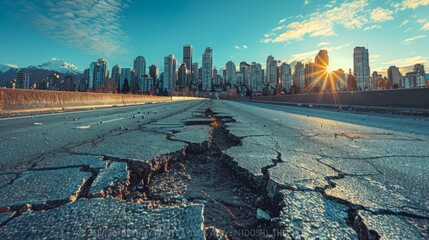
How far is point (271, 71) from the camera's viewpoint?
10988 cm

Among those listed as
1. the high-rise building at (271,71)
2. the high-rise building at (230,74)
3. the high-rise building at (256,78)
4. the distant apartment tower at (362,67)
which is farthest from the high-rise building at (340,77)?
the high-rise building at (230,74)

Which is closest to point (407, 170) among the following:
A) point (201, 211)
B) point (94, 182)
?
point (201, 211)

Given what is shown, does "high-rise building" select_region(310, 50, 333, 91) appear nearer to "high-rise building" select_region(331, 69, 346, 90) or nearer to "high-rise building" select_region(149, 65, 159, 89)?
"high-rise building" select_region(331, 69, 346, 90)

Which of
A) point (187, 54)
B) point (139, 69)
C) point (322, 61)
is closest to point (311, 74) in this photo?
point (322, 61)

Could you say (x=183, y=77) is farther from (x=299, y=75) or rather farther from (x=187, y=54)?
(x=299, y=75)

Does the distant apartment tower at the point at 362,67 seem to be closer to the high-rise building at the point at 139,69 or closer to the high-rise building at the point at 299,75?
the high-rise building at the point at 299,75

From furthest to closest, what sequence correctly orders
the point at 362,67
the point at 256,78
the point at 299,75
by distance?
1. the point at 256,78
2. the point at 299,75
3. the point at 362,67

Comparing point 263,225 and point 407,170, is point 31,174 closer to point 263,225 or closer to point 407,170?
point 263,225

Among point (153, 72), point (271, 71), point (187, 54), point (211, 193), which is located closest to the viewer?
→ point (211, 193)

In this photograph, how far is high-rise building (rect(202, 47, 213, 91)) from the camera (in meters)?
134

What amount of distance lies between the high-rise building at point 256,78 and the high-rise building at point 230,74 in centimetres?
1452

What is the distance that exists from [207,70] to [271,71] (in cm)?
4076

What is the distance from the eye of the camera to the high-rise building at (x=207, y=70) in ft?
440

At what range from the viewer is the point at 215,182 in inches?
69.2
